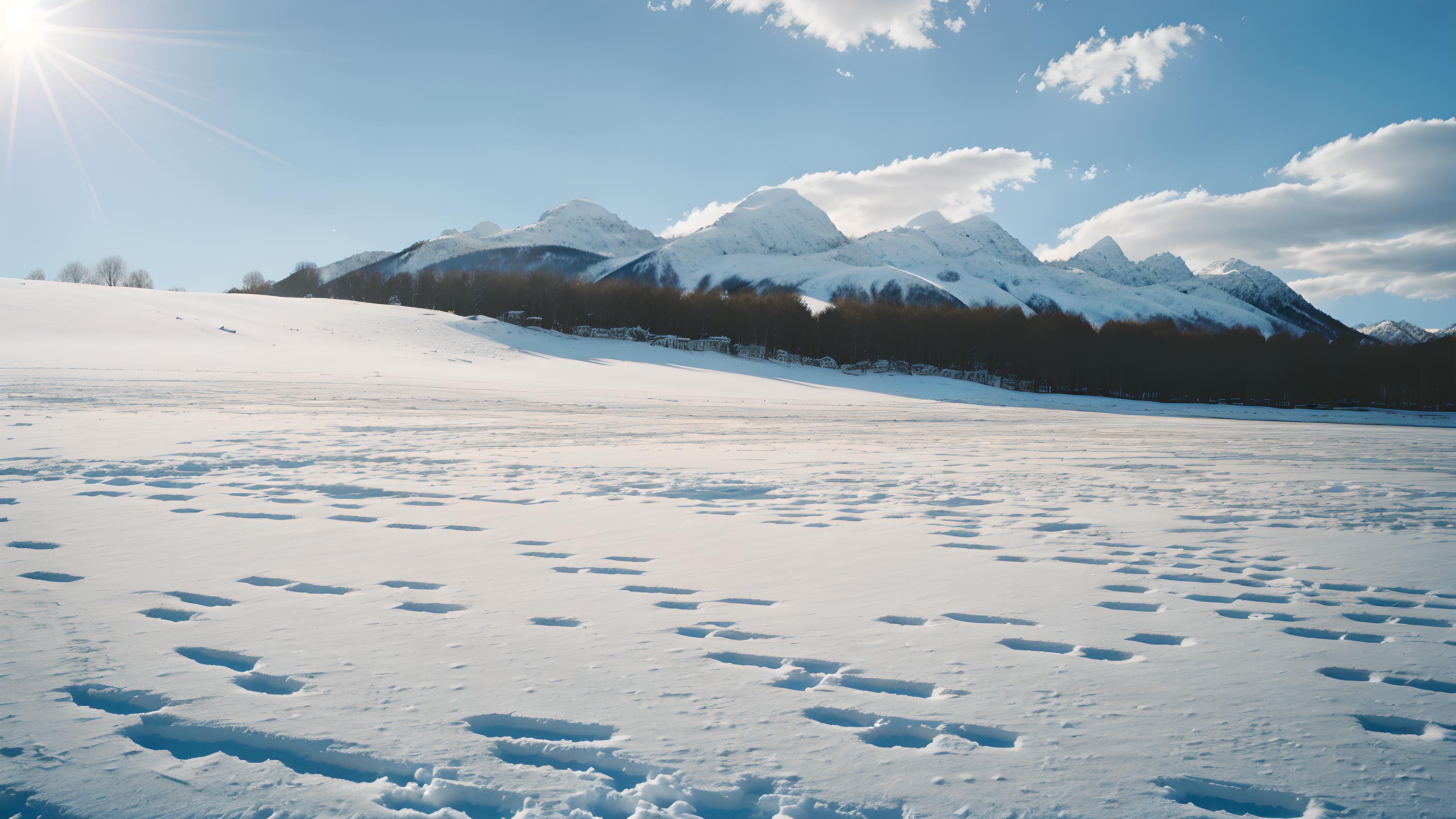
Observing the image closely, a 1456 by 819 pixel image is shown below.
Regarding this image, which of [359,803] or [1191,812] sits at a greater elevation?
[1191,812]

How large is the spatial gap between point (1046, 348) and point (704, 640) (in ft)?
269

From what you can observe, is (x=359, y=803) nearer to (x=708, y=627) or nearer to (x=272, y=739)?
(x=272, y=739)

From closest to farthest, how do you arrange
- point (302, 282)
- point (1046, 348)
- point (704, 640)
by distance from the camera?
point (704, 640), point (1046, 348), point (302, 282)

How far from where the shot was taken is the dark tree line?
75.5m

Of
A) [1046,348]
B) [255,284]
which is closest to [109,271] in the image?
[255,284]

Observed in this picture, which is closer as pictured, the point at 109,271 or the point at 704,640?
the point at 704,640

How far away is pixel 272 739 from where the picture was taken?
2646mm

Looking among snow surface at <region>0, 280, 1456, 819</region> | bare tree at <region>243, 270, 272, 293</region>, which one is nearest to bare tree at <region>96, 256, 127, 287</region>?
bare tree at <region>243, 270, 272, 293</region>

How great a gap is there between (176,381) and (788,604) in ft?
86.1

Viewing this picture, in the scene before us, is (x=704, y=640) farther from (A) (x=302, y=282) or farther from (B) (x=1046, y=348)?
(A) (x=302, y=282)

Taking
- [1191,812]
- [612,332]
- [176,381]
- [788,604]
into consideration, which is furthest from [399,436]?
[612,332]

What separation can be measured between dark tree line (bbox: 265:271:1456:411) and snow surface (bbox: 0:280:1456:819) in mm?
67215

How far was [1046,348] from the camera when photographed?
77812 mm

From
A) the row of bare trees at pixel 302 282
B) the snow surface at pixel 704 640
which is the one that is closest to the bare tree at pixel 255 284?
the row of bare trees at pixel 302 282
